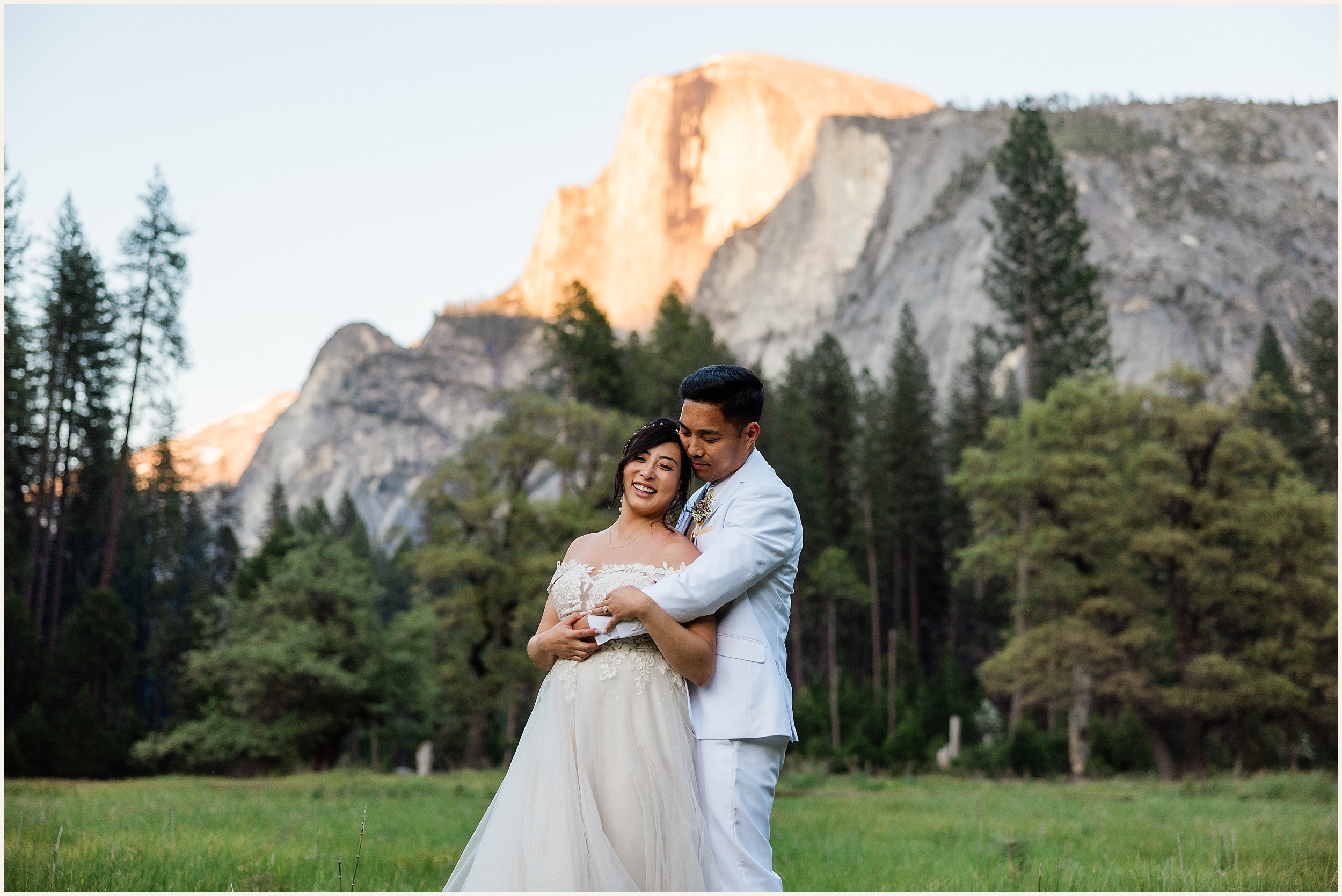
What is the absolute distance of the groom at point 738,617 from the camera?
11.6 feet

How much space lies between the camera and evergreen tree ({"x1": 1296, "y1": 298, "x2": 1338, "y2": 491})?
3903 cm

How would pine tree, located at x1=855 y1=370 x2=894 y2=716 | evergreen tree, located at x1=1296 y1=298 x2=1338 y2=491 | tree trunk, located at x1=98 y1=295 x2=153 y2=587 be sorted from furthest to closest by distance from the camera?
pine tree, located at x1=855 y1=370 x2=894 y2=716
evergreen tree, located at x1=1296 y1=298 x2=1338 y2=491
tree trunk, located at x1=98 y1=295 x2=153 y2=587

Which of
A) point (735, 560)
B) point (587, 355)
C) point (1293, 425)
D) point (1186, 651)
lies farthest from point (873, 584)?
point (735, 560)

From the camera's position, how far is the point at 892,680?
1671 inches

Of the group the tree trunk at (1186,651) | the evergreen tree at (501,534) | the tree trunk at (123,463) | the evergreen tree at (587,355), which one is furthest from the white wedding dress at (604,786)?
the evergreen tree at (587,355)

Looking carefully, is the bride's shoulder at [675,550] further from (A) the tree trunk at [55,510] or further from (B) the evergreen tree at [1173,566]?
(A) the tree trunk at [55,510]

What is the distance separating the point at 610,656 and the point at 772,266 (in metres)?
103

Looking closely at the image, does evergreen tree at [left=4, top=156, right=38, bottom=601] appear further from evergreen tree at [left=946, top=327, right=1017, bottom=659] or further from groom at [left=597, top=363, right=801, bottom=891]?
evergreen tree at [left=946, top=327, right=1017, bottom=659]

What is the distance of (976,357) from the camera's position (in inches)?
2146

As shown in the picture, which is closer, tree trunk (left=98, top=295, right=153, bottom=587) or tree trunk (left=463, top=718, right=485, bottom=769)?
tree trunk (left=463, top=718, right=485, bottom=769)

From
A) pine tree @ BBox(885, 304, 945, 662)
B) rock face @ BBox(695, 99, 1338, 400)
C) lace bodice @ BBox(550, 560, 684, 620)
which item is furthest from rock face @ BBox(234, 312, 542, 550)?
lace bodice @ BBox(550, 560, 684, 620)

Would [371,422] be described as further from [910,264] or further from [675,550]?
[675,550]

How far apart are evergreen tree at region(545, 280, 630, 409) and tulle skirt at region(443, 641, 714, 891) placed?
35.0 metres

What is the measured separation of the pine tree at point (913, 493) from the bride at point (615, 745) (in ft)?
151
